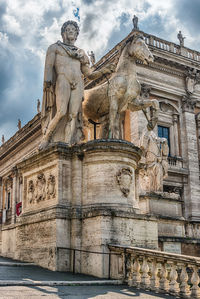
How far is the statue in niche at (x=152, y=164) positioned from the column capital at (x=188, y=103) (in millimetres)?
16518

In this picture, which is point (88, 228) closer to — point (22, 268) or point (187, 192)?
point (22, 268)

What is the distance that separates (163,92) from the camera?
1259 inches

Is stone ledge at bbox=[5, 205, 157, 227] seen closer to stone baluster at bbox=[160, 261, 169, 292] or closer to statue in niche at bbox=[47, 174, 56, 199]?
statue in niche at bbox=[47, 174, 56, 199]

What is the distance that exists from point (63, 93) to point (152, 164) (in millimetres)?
7266

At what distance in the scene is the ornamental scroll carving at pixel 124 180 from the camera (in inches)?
356

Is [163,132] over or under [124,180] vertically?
over

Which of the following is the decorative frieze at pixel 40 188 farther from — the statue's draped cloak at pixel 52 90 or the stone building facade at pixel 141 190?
the statue's draped cloak at pixel 52 90

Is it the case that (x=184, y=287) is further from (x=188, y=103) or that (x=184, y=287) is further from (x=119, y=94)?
(x=188, y=103)

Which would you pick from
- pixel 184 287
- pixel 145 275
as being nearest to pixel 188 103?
pixel 145 275

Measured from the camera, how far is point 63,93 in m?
10.1

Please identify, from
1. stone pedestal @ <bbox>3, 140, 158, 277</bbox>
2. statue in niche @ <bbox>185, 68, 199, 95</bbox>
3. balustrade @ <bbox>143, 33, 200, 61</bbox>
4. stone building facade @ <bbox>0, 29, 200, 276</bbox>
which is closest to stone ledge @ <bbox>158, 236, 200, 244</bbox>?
stone building facade @ <bbox>0, 29, 200, 276</bbox>

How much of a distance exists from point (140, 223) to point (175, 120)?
24.2 meters

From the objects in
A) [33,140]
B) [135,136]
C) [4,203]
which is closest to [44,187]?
[135,136]

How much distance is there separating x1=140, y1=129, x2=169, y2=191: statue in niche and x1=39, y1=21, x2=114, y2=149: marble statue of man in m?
6.34
